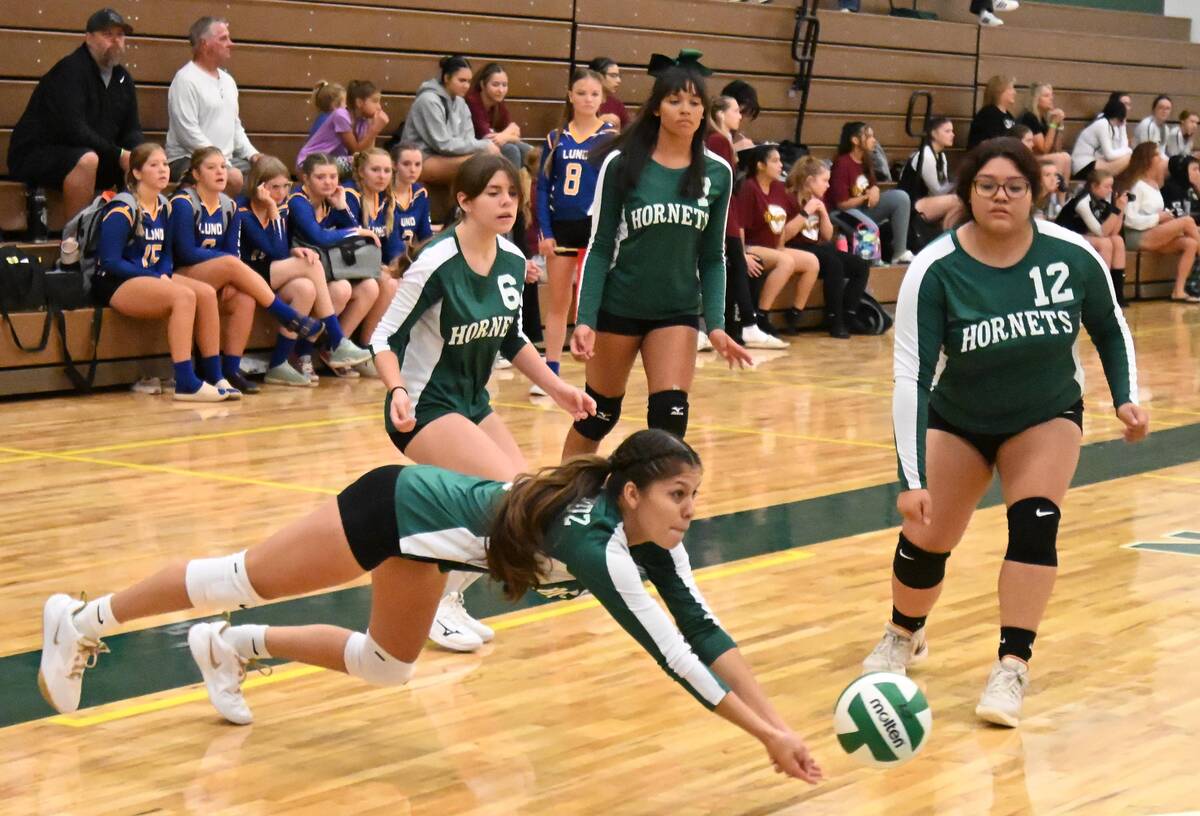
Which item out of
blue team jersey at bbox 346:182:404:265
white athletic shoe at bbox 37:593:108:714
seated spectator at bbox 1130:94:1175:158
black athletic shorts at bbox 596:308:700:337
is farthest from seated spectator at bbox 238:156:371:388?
seated spectator at bbox 1130:94:1175:158

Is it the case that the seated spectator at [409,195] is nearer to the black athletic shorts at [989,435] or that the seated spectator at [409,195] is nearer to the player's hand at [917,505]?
the black athletic shorts at [989,435]

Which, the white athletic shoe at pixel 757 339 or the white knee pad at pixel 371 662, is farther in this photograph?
the white athletic shoe at pixel 757 339

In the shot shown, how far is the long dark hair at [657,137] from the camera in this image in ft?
19.4

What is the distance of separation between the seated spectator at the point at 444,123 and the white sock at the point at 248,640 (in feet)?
26.9

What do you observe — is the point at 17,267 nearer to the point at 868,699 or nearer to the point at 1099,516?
the point at 1099,516

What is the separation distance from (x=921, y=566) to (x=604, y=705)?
Answer: 0.95 metres

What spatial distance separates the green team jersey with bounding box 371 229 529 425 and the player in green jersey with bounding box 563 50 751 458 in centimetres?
98

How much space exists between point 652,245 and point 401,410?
170 centimetres

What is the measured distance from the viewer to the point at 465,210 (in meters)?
4.98

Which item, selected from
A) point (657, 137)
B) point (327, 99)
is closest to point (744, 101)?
point (327, 99)

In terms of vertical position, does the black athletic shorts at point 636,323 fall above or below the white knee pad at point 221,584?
above

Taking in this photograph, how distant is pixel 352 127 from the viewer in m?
11.5

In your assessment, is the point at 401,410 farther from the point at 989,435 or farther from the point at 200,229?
the point at 200,229

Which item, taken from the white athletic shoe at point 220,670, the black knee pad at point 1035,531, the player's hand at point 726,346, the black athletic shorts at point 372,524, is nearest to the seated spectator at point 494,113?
the player's hand at point 726,346
